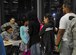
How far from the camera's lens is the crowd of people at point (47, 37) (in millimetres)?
6223

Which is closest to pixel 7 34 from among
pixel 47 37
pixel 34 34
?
pixel 47 37

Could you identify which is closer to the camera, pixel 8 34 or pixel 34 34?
pixel 34 34

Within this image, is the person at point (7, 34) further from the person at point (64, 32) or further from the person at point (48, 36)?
the person at point (64, 32)

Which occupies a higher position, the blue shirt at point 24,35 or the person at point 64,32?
A: the person at point 64,32

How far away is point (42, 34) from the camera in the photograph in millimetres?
9703

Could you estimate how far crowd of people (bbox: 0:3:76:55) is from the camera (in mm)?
6223

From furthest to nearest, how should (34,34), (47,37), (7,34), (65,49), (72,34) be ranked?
1. (7,34)
2. (47,37)
3. (34,34)
4. (65,49)
5. (72,34)

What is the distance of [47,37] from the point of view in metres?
9.66

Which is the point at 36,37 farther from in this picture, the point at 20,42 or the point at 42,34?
the point at 20,42

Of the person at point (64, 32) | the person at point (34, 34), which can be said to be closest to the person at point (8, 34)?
the person at point (34, 34)

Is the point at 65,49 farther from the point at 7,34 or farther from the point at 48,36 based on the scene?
the point at 7,34

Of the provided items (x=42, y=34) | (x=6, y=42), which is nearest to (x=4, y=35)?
(x=6, y=42)

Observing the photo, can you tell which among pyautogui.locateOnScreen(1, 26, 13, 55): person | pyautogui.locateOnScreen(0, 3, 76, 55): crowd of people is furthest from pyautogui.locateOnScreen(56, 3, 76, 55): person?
pyautogui.locateOnScreen(1, 26, 13, 55): person

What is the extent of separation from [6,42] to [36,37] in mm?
1452
